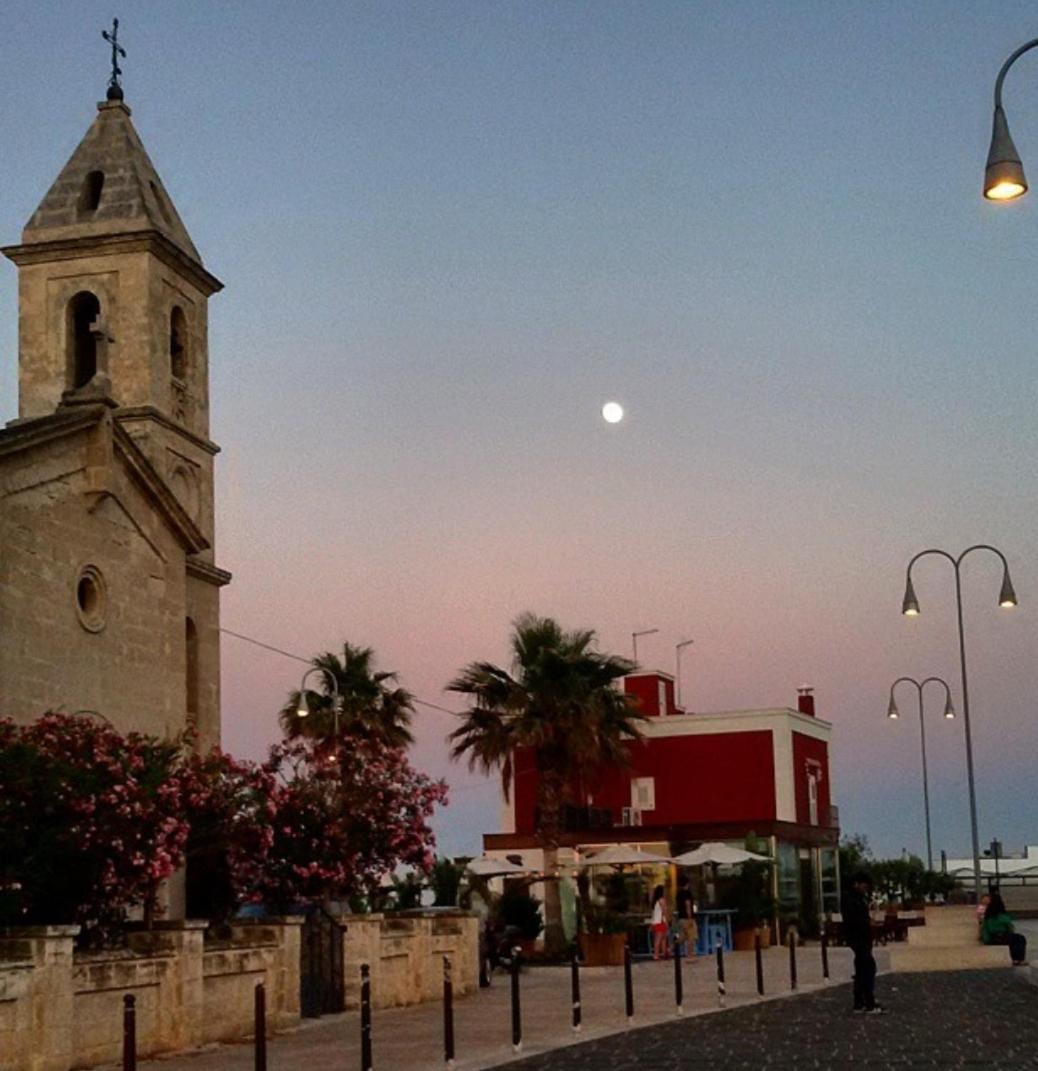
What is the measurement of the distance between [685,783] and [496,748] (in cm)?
1019

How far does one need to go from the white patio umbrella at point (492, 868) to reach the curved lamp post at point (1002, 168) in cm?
3150

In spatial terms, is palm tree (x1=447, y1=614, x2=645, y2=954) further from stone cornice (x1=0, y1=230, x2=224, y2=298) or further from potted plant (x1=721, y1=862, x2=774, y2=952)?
stone cornice (x1=0, y1=230, x2=224, y2=298)

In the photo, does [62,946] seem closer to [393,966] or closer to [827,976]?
[393,966]

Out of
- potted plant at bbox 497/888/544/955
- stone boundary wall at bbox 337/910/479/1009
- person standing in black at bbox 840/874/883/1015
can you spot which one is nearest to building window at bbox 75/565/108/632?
stone boundary wall at bbox 337/910/479/1009

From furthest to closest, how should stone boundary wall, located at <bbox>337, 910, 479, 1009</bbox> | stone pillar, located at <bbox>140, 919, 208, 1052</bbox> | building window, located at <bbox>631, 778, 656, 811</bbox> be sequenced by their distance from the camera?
building window, located at <bbox>631, 778, 656, 811</bbox> < stone boundary wall, located at <bbox>337, 910, 479, 1009</bbox> < stone pillar, located at <bbox>140, 919, 208, 1052</bbox>

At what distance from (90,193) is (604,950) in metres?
19.1

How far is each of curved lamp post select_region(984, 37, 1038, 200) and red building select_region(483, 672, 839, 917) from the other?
1542 inches

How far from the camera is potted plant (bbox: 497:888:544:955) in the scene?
41531mm

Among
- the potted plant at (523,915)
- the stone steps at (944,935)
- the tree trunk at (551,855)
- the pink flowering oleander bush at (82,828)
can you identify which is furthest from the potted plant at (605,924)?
the pink flowering oleander bush at (82,828)

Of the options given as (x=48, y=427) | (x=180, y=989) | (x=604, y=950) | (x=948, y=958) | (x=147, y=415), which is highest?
(x=147, y=415)

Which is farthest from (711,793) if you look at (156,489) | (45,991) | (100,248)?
(45,991)

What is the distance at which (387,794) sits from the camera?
1076 inches

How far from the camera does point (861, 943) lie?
2291 centimetres

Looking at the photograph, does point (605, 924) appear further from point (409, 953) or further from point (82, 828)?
point (82, 828)
